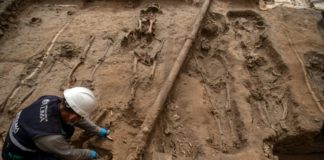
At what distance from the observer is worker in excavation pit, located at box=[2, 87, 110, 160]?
123 inches

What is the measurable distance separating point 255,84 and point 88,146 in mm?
2765

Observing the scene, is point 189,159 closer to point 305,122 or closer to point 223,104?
point 223,104

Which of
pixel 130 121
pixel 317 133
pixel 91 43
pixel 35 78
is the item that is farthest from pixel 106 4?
pixel 317 133

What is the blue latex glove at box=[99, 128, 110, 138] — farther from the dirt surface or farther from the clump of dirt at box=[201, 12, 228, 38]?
the clump of dirt at box=[201, 12, 228, 38]

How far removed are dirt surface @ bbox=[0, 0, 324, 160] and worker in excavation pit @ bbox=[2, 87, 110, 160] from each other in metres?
0.60

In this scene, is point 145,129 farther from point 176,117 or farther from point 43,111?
point 43,111

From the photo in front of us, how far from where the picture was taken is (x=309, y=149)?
4707mm

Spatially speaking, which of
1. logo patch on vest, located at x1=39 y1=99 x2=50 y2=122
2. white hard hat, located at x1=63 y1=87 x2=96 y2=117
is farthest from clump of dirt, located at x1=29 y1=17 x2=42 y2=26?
white hard hat, located at x1=63 y1=87 x2=96 y2=117

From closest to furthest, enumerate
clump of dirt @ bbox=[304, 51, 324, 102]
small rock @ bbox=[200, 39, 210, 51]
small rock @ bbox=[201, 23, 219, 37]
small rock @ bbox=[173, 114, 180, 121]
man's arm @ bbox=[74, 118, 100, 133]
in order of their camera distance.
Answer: man's arm @ bbox=[74, 118, 100, 133] → small rock @ bbox=[173, 114, 180, 121] → clump of dirt @ bbox=[304, 51, 324, 102] → small rock @ bbox=[200, 39, 210, 51] → small rock @ bbox=[201, 23, 219, 37]

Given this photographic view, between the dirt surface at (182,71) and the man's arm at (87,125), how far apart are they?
0.21 m

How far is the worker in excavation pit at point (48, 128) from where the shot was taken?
10.3ft

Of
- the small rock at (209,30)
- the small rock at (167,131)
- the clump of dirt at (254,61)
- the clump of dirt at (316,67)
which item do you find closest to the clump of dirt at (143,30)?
the small rock at (209,30)

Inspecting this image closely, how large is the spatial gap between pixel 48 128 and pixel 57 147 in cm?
21

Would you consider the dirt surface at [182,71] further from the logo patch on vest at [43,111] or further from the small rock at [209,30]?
the logo patch on vest at [43,111]
